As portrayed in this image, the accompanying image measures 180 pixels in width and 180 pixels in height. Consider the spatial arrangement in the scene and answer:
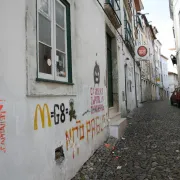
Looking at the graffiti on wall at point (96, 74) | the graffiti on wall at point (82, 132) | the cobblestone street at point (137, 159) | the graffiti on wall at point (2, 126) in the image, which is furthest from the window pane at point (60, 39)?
the cobblestone street at point (137, 159)

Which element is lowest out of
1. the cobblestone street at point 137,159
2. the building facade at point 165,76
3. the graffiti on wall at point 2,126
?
the cobblestone street at point 137,159

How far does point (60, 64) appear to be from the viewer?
3.60 meters

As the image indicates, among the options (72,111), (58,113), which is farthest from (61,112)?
(72,111)

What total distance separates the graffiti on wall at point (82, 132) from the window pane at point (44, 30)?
140 centimetres

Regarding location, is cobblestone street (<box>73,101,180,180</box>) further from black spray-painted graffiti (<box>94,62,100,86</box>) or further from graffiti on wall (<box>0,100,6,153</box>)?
graffiti on wall (<box>0,100,6,153</box>)

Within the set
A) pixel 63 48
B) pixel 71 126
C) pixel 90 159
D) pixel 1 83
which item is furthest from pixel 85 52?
pixel 1 83

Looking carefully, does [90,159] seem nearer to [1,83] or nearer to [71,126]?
[71,126]

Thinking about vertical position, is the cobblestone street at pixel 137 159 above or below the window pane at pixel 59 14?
below

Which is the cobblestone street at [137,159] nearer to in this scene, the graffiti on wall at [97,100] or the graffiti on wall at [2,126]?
the graffiti on wall at [97,100]

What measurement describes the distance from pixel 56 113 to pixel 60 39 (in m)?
1.17

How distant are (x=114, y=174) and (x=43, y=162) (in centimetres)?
154

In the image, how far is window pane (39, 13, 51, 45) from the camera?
306 centimetres

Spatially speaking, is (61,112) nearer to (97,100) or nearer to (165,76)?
(97,100)

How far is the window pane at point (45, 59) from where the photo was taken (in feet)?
9.87
